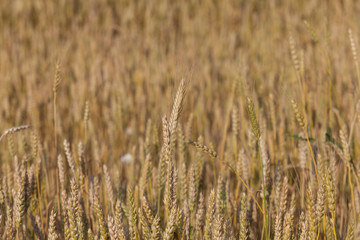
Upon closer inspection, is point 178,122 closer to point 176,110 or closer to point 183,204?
point 176,110

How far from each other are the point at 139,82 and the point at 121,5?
2.34m

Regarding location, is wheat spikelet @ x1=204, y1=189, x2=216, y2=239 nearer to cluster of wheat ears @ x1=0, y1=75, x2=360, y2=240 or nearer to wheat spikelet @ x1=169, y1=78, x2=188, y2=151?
cluster of wheat ears @ x1=0, y1=75, x2=360, y2=240

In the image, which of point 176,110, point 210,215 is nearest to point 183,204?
point 210,215

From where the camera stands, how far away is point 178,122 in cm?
100

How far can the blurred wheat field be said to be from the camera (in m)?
1.00

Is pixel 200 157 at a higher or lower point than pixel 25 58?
lower

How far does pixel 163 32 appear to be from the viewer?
400cm

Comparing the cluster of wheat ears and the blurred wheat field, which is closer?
the cluster of wheat ears

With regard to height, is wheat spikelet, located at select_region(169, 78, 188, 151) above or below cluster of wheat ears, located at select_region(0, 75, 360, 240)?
above

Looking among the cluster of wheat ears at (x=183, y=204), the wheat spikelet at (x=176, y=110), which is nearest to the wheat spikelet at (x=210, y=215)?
the cluster of wheat ears at (x=183, y=204)

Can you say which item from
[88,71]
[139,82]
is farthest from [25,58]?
[139,82]

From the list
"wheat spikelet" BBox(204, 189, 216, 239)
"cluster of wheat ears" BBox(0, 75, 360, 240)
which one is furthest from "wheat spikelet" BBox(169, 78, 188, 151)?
"wheat spikelet" BBox(204, 189, 216, 239)

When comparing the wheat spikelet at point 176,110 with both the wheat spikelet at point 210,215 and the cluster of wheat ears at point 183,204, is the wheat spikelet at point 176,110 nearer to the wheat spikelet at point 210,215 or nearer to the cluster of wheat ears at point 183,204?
the cluster of wheat ears at point 183,204

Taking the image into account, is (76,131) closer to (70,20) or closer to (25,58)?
(25,58)
